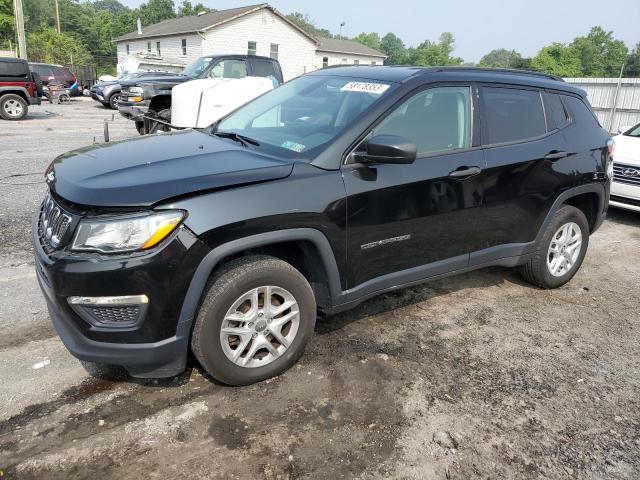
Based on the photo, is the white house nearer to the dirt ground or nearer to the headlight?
the dirt ground

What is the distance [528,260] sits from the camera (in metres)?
4.26

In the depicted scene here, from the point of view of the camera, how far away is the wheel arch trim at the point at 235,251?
2.54 metres

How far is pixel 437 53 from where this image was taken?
93750 millimetres

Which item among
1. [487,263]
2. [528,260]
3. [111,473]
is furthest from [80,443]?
[528,260]

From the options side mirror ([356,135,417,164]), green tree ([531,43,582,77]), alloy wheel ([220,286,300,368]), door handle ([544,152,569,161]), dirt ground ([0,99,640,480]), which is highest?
green tree ([531,43,582,77])

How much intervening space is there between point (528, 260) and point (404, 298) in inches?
43.6

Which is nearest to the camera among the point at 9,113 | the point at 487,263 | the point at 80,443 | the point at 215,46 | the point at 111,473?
the point at 111,473

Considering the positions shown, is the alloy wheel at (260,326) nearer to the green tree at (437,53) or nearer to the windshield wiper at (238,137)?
the windshield wiper at (238,137)

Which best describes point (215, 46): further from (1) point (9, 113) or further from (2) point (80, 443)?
(2) point (80, 443)

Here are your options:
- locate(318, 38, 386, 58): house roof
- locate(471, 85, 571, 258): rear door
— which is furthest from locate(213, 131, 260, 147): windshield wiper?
locate(318, 38, 386, 58): house roof

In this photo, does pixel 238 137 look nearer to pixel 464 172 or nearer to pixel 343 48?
pixel 464 172

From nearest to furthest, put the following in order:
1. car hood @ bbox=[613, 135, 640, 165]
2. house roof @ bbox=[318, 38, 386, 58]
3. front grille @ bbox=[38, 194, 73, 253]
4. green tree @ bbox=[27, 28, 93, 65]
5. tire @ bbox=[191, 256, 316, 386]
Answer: front grille @ bbox=[38, 194, 73, 253], tire @ bbox=[191, 256, 316, 386], car hood @ bbox=[613, 135, 640, 165], green tree @ bbox=[27, 28, 93, 65], house roof @ bbox=[318, 38, 386, 58]

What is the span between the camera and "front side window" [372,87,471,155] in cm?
327

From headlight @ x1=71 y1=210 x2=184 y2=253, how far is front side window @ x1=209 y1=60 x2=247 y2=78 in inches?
448
